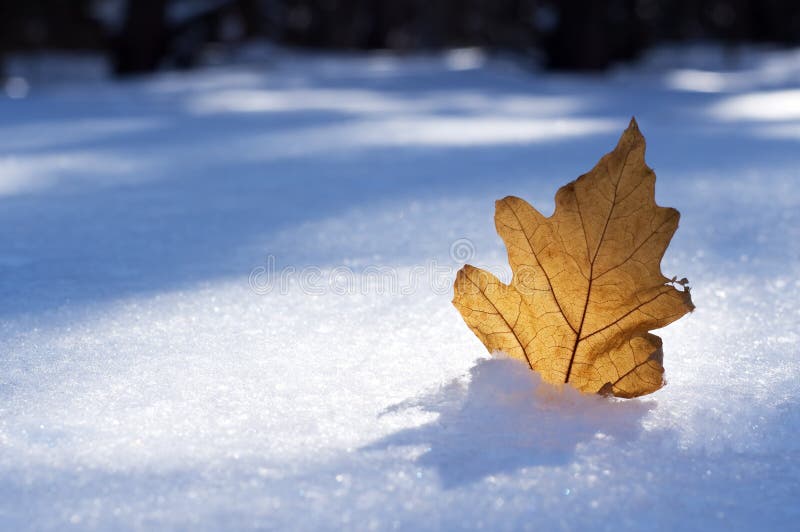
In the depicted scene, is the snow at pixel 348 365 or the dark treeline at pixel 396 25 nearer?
the snow at pixel 348 365

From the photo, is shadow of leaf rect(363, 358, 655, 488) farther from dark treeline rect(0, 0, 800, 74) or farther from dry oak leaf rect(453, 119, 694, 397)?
dark treeline rect(0, 0, 800, 74)

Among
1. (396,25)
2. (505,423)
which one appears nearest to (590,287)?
(505,423)

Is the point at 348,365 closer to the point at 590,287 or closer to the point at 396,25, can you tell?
the point at 590,287

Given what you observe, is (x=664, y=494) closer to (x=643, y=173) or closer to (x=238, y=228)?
(x=643, y=173)

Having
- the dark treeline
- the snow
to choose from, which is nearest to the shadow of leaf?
the snow

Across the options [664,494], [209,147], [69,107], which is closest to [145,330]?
[664,494]

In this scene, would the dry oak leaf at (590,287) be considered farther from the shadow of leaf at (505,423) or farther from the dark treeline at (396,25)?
the dark treeline at (396,25)

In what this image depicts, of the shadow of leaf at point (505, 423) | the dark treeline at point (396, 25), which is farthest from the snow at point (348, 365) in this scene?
the dark treeline at point (396, 25)

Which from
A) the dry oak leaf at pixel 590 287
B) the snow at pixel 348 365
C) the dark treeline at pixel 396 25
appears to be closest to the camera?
the snow at pixel 348 365
